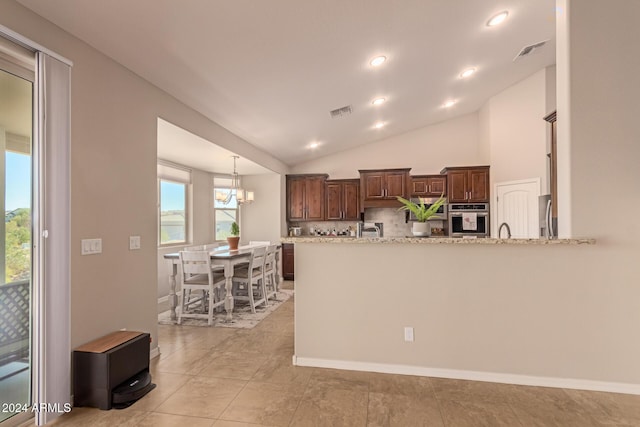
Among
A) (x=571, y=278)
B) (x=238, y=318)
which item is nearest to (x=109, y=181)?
(x=238, y=318)

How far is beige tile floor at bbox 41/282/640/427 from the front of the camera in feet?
6.48

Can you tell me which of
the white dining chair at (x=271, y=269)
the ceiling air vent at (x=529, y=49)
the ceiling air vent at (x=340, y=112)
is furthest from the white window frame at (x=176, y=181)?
the ceiling air vent at (x=529, y=49)

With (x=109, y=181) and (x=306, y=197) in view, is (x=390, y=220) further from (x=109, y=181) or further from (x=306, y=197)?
(x=109, y=181)

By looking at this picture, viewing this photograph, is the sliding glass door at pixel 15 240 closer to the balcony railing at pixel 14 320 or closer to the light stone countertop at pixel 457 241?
the balcony railing at pixel 14 320

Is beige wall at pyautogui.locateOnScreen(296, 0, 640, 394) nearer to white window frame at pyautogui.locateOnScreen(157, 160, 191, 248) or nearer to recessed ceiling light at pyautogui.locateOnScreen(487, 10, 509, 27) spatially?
recessed ceiling light at pyautogui.locateOnScreen(487, 10, 509, 27)

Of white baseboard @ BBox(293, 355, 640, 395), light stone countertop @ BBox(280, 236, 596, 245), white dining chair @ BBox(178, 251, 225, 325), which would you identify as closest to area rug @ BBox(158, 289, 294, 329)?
white dining chair @ BBox(178, 251, 225, 325)

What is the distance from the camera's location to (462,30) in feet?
10.7

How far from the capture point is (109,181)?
2.54 m

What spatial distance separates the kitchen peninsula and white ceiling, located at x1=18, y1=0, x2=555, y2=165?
179 cm

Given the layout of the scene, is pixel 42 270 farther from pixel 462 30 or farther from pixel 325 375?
pixel 462 30

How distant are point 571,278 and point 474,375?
107 cm

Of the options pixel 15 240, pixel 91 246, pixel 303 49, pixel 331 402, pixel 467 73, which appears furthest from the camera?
pixel 467 73

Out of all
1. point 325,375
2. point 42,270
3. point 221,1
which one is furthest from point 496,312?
point 42,270

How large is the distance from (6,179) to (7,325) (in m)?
0.92
